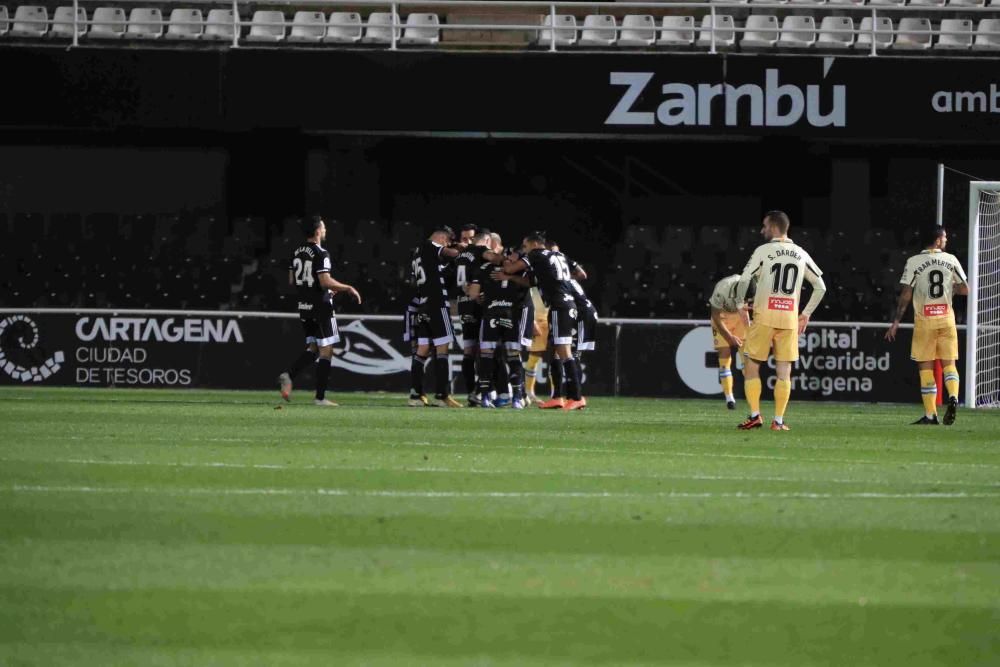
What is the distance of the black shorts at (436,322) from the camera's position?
1950 centimetres

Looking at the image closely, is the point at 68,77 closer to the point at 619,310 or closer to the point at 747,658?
the point at 619,310

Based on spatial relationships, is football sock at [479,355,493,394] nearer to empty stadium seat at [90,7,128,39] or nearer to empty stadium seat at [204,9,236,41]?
empty stadium seat at [204,9,236,41]

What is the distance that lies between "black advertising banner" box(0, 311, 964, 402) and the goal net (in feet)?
3.73

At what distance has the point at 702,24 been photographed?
2823 cm

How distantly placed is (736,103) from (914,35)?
4722 mm

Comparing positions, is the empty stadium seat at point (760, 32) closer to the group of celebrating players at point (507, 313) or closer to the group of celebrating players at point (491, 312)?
the group of celebrating players at point (507, 313)

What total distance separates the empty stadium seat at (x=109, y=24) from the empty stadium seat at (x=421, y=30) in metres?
4.60

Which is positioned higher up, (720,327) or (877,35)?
(877,35)

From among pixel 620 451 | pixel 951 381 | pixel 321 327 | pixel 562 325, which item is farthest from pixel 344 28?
pixel 620 451

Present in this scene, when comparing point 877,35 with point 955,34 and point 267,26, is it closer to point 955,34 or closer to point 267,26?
point 955,34

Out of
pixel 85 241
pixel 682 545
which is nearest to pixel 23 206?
pixel 85 241

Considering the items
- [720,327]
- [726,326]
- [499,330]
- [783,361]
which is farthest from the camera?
[726,326]

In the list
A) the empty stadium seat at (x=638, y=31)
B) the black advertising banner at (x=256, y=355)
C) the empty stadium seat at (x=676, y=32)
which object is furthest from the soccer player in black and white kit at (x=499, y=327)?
the empty stadium seat at (x=638, y=31)

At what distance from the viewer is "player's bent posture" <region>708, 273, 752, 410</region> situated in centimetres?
2031
